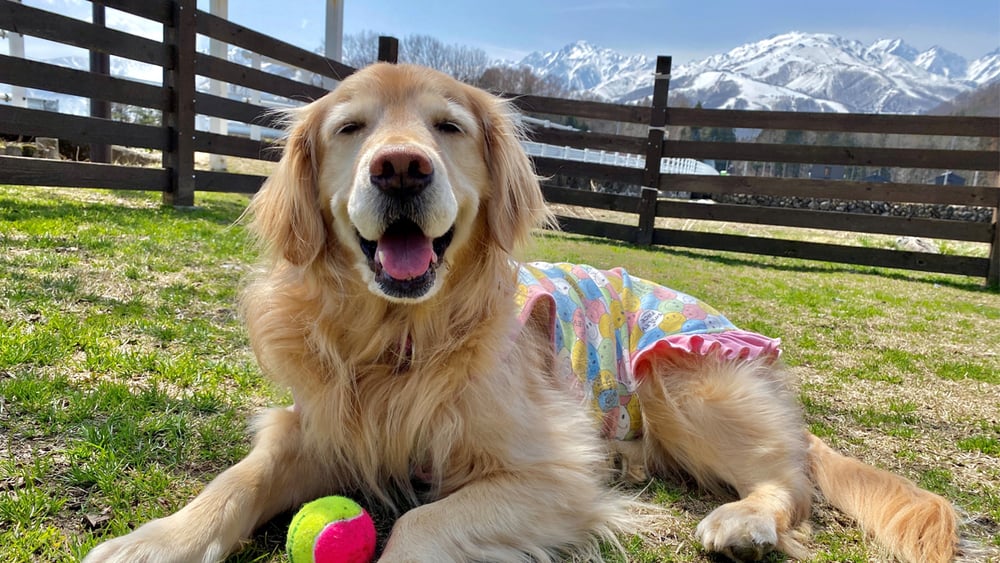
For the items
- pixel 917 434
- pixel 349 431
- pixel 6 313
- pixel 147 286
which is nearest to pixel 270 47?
pixel 147 286

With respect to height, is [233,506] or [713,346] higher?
[713,346]

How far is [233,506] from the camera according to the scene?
1554 millimetres

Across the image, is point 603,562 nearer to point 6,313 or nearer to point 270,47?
point 6,313

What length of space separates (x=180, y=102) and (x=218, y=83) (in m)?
4.35

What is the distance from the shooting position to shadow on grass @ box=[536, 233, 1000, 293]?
8.27m

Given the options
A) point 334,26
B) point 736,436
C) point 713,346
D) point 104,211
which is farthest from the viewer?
point 334,26

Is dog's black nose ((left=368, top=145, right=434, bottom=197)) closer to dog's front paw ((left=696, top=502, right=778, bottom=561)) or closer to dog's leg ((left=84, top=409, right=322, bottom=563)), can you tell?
dog's leg ((left=84, top=409, right=322, bottom=563))

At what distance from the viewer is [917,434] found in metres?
2.71

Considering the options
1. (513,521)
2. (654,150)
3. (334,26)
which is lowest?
(513,521)

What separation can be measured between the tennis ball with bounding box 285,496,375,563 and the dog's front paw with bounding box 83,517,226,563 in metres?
0.18

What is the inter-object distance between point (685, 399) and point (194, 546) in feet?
5.58

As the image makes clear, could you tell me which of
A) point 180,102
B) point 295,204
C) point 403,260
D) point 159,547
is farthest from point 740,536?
point 180,102

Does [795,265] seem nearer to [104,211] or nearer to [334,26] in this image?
[104,211]

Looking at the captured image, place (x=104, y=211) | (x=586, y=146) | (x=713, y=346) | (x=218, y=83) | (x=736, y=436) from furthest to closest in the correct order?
1. (x=218, y=83)
2. (x=586, y=146)
3. (x=104, y=211)
4. (x=713, y=346)
5. (x=736, y=436)
